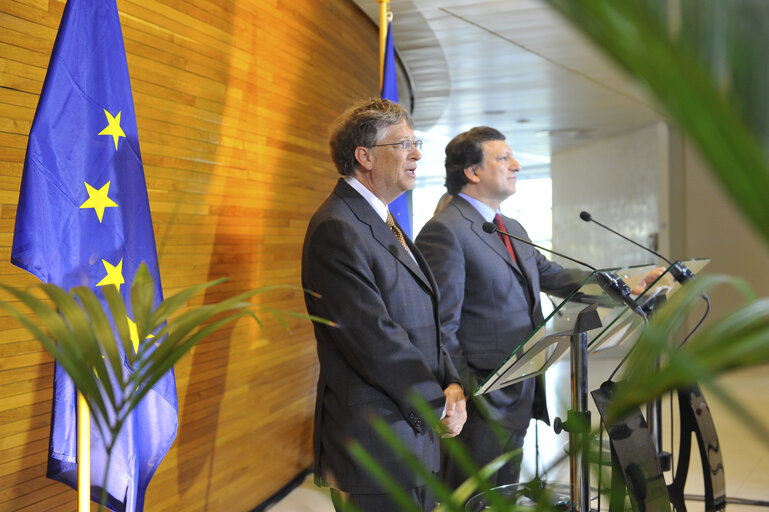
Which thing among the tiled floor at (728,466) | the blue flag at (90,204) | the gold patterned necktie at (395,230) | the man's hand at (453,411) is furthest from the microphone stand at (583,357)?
the blue flag at (90,204)

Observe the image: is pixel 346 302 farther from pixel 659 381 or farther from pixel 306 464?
pixel 306 464

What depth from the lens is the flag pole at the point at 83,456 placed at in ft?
5.63

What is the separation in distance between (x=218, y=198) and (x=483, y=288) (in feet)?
4.04

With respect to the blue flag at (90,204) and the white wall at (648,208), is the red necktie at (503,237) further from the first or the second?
the white wall at (648,208)

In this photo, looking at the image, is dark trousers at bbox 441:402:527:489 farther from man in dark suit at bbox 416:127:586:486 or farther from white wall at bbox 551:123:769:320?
white wall at bbox 551:123:769:320

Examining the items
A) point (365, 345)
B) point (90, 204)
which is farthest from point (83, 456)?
point (365, 345)

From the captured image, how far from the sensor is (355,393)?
2.13 metres

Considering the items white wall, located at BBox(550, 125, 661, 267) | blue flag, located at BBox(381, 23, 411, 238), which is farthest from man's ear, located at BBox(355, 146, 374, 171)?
white wall, located at BBox(550, 125, 661, 267)

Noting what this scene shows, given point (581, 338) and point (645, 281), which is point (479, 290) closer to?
point (645, 281)

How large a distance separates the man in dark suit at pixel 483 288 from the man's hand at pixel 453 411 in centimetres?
43

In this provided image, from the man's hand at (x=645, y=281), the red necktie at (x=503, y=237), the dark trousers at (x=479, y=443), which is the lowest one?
the dark trousers at (x=479, y=443)

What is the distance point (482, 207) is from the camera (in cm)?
305

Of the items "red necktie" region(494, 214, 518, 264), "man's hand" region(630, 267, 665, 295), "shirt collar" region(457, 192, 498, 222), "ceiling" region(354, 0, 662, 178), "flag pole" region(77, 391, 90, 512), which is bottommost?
"flag pole" region(77, 391, 90, 512)

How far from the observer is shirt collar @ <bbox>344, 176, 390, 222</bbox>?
2.34m
